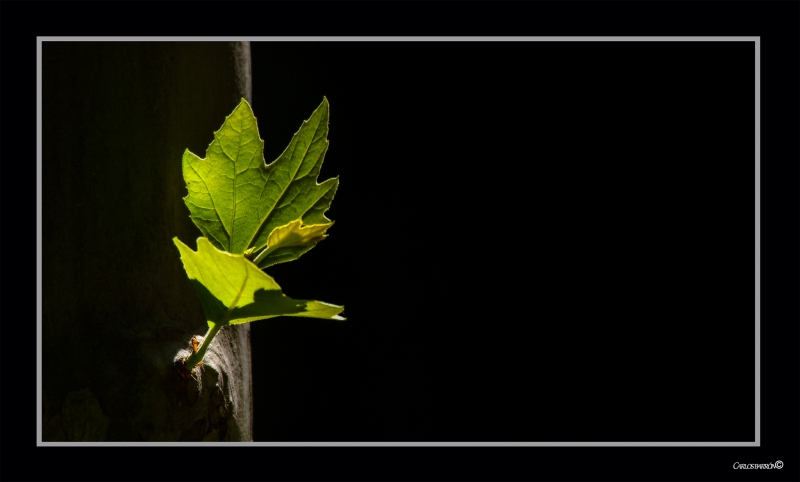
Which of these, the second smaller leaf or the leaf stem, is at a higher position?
the second smaller leaf

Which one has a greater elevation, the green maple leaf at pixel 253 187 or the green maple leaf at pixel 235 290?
the green maple leaf at pixel 253 187

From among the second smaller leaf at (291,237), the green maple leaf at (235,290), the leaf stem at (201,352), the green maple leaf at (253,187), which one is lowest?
the leaf stem at (201,352)

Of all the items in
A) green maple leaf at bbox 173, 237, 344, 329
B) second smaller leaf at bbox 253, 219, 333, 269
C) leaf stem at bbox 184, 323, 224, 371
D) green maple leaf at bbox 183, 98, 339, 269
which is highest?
green maple leaf at bbox 183, 98, 339, 269

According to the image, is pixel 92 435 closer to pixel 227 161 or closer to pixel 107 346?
pixel 107 346

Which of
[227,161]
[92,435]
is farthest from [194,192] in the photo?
[92,435]
